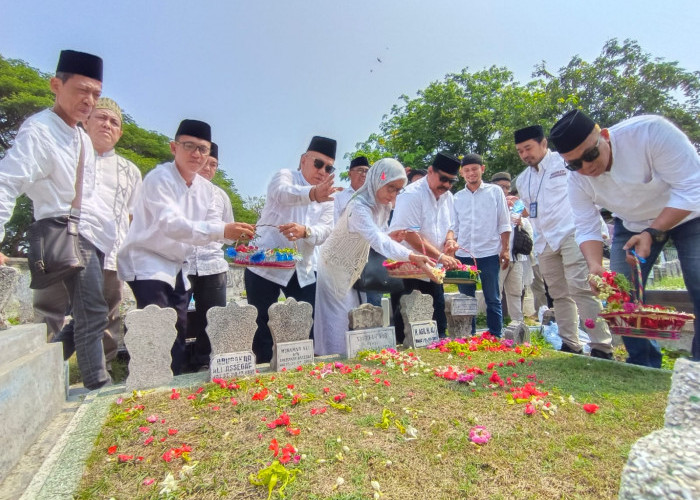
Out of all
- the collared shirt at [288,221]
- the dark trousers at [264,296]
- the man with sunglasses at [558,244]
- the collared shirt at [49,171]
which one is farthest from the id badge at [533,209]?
the collared shirt at [49,171]

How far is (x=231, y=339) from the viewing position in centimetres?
291

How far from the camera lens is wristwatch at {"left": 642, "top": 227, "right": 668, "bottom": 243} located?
2.81 meters

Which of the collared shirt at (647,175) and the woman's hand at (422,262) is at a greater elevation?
the collared shirt at (647,175)

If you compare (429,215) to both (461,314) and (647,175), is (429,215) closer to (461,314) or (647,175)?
(461,314)

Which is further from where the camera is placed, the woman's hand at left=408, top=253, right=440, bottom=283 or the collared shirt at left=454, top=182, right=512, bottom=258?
the collared shirt at left=454, top=182, right=512, bottom=258

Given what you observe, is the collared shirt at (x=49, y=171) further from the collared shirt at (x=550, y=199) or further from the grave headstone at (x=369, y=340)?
the collared shirt at (x=550, y=199)

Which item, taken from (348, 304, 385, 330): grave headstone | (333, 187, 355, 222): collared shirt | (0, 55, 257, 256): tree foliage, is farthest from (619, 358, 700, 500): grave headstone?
(0, 55, 257, 256): tree foliage

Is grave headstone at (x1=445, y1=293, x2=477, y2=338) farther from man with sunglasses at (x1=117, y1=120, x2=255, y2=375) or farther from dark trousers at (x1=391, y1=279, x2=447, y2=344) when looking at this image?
man with sunglasses at (x1=117, y1=120, x2=255, y2=375)

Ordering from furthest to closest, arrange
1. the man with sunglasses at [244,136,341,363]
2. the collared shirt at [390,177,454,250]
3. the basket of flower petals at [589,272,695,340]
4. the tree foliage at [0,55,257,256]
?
1. the tree foliage at [0,55,257,256]
2. the collared shirt at [390,177,454,250]
3. the man with sunglasses at [244,136,341,363]
4. the basket of flower petals at [589,272,695,340]

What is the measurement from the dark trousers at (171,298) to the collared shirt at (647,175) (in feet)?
11.0

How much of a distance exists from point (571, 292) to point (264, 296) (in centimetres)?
302

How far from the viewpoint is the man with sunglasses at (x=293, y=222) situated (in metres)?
3.62

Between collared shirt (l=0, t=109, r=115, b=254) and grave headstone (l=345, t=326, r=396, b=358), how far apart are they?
2.02 metres

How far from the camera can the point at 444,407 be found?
92.0 inches
